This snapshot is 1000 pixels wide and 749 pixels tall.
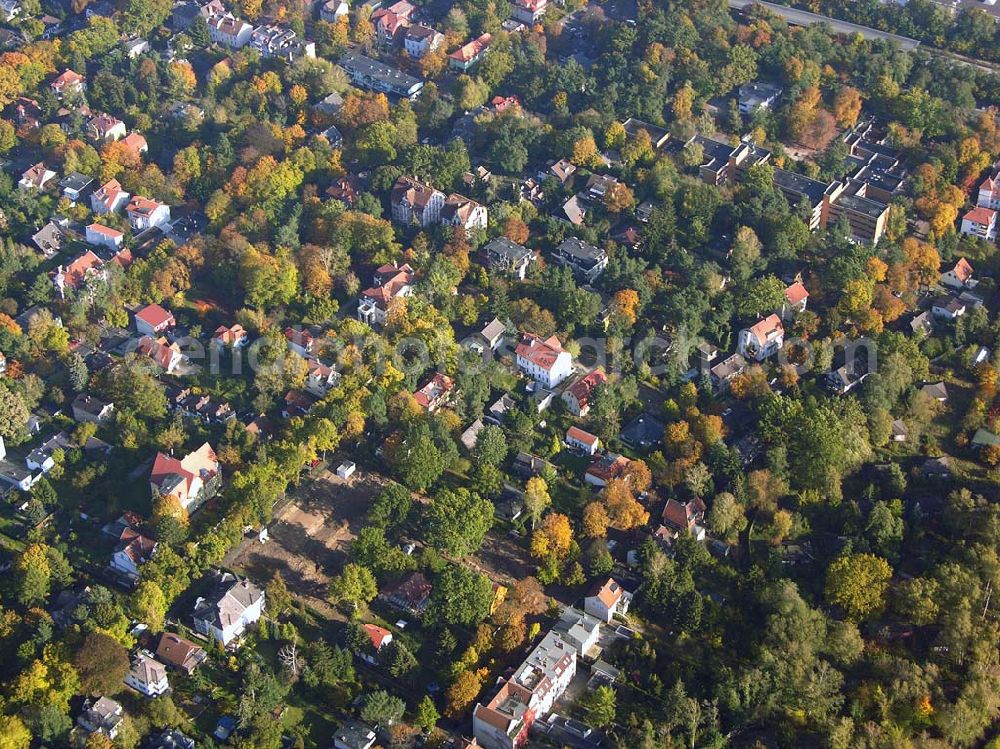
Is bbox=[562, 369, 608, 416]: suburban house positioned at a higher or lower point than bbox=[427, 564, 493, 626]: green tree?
higher

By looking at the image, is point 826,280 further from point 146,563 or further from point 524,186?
point 146,563

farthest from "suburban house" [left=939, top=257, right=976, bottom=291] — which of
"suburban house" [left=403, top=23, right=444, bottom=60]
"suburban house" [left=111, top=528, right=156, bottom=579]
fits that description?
"suburban house" [left=111, top=528, right=156, bottom=579]

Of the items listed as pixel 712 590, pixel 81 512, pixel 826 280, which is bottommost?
pixel 81 512

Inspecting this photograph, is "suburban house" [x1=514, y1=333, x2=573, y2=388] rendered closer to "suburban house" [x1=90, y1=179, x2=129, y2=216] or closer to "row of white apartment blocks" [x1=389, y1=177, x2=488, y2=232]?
"row of white apartment blocks" [x1=389, y1=177, x2=488, y2=232]

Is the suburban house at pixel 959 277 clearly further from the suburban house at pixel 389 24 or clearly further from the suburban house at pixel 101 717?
the suburban house at pixel 101 717

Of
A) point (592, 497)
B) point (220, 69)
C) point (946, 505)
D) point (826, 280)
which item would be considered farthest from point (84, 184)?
point (946, 505)

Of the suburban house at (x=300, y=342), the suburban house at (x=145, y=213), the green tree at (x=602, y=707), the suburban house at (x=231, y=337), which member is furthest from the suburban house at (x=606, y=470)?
the suburban house at (x=145, y=213)
